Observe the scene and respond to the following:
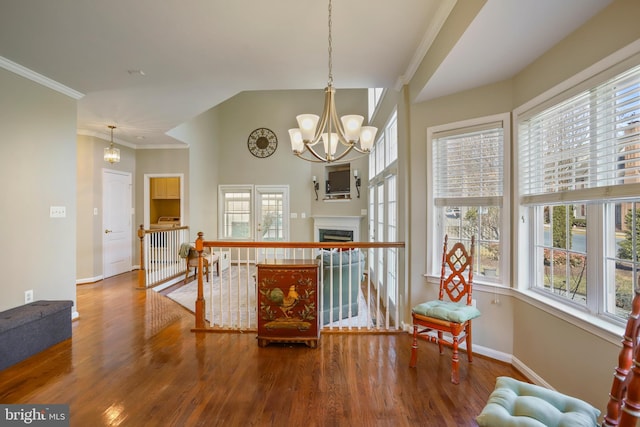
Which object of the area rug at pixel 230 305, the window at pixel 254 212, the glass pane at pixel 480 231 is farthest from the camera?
the window at pixel 254 212

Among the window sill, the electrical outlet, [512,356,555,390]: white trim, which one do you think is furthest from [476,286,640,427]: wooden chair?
the electrical outlet

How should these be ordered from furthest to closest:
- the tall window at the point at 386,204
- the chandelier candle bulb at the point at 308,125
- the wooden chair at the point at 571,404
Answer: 1. the tall window at the point at 386,204
2. the chandelier candle bulb at the point at 308,125
3. the wooden chair at the point at 571,404

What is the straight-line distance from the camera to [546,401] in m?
1.36

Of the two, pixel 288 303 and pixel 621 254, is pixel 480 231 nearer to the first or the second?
pixel 621 254

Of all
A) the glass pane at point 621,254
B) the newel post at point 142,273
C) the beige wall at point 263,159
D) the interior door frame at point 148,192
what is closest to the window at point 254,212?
the beige wall at point 263,159

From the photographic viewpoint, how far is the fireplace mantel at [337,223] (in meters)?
6.69

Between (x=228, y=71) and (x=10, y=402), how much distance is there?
10.6 feet

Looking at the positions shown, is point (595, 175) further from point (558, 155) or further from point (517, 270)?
point (517, 270)

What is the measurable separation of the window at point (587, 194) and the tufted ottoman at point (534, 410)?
74 centimetres

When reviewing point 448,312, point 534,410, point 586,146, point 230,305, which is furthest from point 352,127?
point 230,305

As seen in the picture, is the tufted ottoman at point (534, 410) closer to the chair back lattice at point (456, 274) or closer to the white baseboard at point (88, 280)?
the chair back lattice at point (456, 274)

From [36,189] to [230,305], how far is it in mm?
2426

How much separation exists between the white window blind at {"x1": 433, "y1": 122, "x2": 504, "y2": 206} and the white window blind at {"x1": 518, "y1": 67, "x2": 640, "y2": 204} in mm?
226

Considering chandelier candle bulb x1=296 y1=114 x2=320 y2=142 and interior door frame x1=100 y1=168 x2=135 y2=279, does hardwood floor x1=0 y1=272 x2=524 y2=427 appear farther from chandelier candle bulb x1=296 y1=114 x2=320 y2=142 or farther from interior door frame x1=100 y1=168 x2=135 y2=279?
interior door frame x1=100 y1=168 x2=135 y2=279
